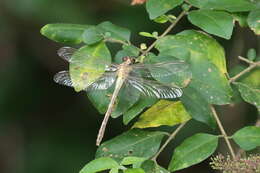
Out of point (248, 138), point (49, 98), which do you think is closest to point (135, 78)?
point (248, 138)

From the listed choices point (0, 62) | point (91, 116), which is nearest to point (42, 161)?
point (91, 116)

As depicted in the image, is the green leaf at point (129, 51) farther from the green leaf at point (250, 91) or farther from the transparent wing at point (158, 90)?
the green leaf at point (250, 91)

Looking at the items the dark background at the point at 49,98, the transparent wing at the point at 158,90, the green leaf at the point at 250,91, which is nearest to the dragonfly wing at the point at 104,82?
the transparent wing at the point at 158,90

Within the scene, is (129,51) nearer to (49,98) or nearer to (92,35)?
(92,35)

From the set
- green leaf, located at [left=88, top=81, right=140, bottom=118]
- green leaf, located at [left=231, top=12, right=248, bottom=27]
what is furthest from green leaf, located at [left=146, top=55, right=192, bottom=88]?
green leaf, located at [left=231, top=12, right=248, bottom=27]

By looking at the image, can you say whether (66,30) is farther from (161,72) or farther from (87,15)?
(87,15)

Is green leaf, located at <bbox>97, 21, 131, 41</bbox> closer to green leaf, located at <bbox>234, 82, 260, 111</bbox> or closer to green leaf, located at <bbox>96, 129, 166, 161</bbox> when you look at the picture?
green leaf, located at <bbox>96, 129, 166, 161</bbox>
